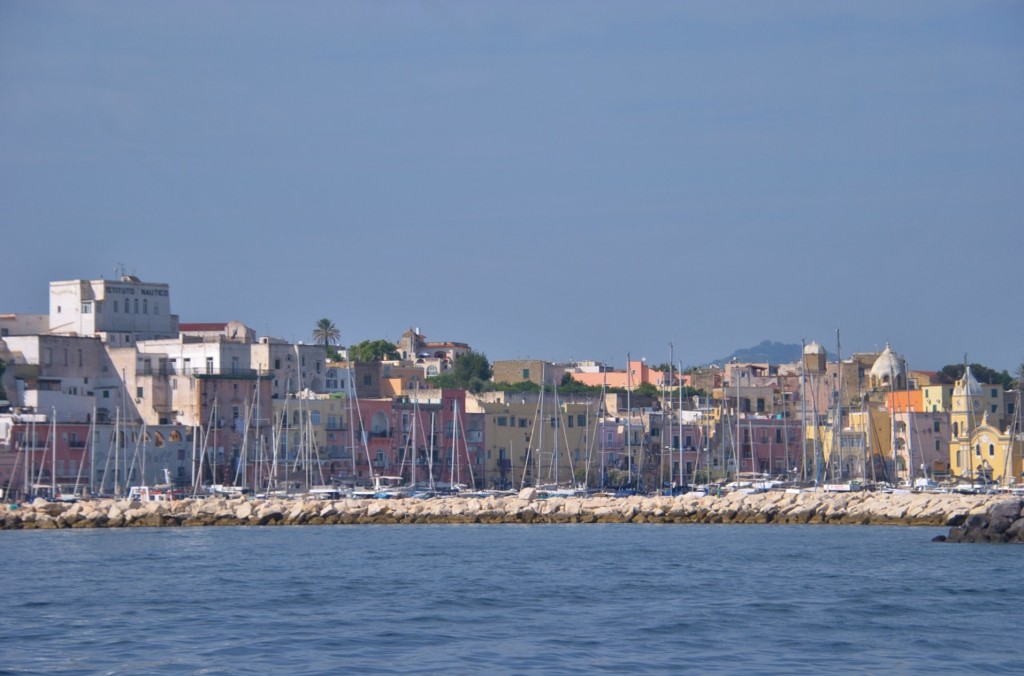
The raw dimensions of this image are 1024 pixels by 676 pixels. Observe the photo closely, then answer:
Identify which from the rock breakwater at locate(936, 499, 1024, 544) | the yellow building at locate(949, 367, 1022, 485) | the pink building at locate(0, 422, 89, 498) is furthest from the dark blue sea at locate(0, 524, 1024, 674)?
the yellow building at locate(949, 367, 1022, 485)

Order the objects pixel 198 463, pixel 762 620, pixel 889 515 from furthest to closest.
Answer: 1. pixel 198 463
2. pixel 889 515
3. pixel 762 620

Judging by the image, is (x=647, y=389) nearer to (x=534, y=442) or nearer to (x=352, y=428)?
(x=534, y=442)

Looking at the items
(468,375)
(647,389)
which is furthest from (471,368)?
(647,389)

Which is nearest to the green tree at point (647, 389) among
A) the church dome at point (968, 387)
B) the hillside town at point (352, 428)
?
the hillside town at point (352, 428)

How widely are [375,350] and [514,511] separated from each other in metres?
45.8

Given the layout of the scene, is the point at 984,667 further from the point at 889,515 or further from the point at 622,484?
the point at 622,484

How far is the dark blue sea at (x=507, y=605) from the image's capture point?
28.5 meters

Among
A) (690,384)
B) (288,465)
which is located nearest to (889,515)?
(288,465)

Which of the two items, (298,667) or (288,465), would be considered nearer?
(298,667)

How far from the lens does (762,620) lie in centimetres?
3353

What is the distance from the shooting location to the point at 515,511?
2650 inches

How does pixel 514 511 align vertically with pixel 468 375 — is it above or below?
below

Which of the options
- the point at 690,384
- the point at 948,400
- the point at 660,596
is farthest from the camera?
the point at 690,384

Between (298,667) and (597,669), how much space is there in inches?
175
